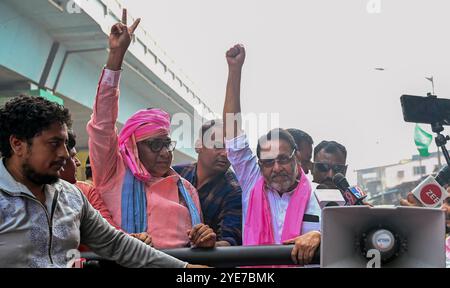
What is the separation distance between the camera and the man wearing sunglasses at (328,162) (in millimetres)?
3041

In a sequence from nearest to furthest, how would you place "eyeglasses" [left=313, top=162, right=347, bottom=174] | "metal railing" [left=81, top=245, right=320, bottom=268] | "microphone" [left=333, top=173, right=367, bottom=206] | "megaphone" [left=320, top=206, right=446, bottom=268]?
1. "megaphone" [left=320, top=206, right=446, bottom=268]
2. "metal railing" [left=81, top=245, right=320, bottom=268]
3. "microphone" [left=333, top=173, right=367, bottom=206]
4. "eyeglasses" [left=313, top=162, right=347, bottom=174]

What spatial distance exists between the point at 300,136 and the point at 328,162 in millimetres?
238

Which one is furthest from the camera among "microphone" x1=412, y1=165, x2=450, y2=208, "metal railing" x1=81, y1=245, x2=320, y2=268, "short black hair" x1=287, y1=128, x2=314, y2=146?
"short black hair" x1=287, y1=128, x2=314, y2=146

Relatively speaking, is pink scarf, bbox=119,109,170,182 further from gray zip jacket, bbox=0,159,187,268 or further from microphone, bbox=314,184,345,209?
microphone, bbox=314,184,345,209

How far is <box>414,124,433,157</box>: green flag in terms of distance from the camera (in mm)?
2942

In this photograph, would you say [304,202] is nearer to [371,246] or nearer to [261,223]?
[261,223]

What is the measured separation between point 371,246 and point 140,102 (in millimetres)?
6576

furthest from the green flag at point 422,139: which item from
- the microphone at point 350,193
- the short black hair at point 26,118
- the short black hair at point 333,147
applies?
the short black hair at point 26,118

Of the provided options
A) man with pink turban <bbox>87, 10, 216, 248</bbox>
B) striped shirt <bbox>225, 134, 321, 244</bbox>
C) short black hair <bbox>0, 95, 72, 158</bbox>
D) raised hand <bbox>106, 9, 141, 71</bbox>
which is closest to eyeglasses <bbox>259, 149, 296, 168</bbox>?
striped shirt <bbox>225, 134, 321, 244</bbox>

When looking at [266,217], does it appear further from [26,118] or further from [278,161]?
[26,118]

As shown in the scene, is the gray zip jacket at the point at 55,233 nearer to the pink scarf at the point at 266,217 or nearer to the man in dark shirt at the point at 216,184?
the man in dark shirt at the point at 216,184

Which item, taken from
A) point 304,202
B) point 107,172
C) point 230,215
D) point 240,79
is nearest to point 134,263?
point 107,172

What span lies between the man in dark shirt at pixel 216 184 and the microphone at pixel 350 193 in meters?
0.49

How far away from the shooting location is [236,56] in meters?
2.61
